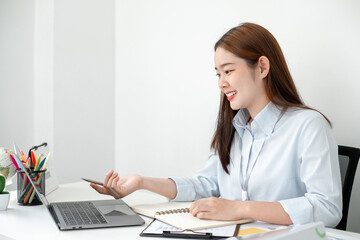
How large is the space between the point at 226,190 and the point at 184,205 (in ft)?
0.67

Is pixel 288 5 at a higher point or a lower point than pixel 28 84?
higher

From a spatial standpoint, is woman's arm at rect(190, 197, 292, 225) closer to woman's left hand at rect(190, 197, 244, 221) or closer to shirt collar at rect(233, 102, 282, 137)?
woman's left hand at rect(190, 197, 244, 221)

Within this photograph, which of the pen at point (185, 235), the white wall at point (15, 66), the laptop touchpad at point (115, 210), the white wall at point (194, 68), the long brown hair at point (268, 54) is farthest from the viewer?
the white wall at point (15, 66)

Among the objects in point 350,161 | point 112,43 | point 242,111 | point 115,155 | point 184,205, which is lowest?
point 115,155

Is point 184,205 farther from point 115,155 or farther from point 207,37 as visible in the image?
point 115,155

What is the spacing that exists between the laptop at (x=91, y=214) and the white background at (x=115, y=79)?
1.00 meters

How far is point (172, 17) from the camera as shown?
245 cm

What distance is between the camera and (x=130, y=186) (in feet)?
4.78

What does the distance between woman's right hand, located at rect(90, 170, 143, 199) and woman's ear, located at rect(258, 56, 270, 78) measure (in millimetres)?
550

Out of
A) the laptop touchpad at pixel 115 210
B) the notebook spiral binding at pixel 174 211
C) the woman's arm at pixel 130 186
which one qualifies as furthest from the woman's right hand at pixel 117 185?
the notebook spiral binding at pixel 174 211

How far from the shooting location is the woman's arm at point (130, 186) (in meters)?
1.45

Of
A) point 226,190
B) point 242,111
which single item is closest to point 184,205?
point 226,190

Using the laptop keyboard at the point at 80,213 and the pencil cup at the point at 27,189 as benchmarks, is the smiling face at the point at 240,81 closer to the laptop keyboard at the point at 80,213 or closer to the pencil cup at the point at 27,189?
the laptop keyboard at the point at 80,213

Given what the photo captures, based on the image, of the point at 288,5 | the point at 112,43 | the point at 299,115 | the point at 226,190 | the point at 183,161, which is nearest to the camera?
the point at 299,115
